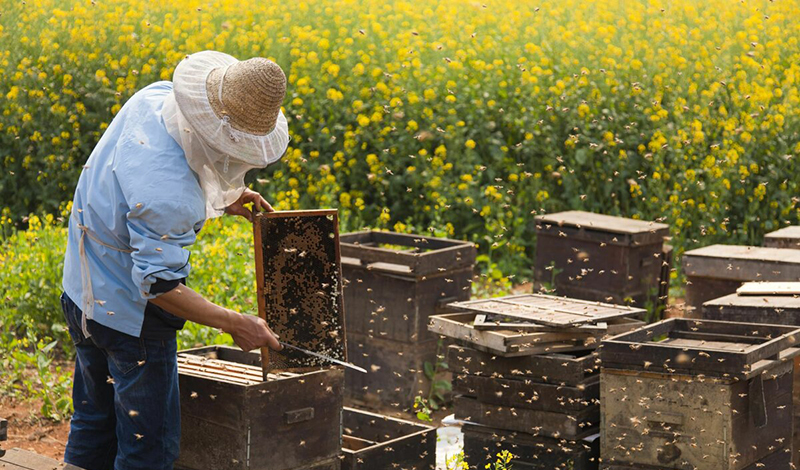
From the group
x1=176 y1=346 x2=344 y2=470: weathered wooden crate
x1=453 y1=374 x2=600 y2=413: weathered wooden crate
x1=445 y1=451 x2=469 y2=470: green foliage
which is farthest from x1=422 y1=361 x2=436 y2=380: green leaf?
x1=176 y1=346 x2=344 y2=470: weathered wooden crate

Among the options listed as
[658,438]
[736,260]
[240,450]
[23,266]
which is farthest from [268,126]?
[23,266]

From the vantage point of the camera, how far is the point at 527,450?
13.5 feet

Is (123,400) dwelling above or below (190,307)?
below

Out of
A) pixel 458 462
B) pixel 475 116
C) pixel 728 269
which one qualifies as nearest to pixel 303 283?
pixel 458 462

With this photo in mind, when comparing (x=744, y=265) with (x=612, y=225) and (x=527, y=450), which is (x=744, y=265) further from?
(x=527, y=450)

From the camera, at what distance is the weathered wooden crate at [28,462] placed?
10.6 ft

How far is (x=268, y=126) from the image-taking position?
10.5ft

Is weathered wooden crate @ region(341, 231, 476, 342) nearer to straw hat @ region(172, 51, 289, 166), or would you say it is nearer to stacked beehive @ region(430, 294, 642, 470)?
stacked beehive @ region(430, 294, 642, 470)

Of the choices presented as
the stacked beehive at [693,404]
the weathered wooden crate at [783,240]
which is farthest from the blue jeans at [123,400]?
the weathered wooden crate at [783,240]

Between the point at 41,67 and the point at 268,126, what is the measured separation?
6.61 metres

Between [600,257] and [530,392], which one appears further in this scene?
[600,257]

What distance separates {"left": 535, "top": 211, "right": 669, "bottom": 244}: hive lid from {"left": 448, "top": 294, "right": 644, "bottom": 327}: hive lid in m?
1.37

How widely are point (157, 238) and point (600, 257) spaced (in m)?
3.61

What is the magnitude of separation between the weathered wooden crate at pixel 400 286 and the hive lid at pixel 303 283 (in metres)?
1.35
